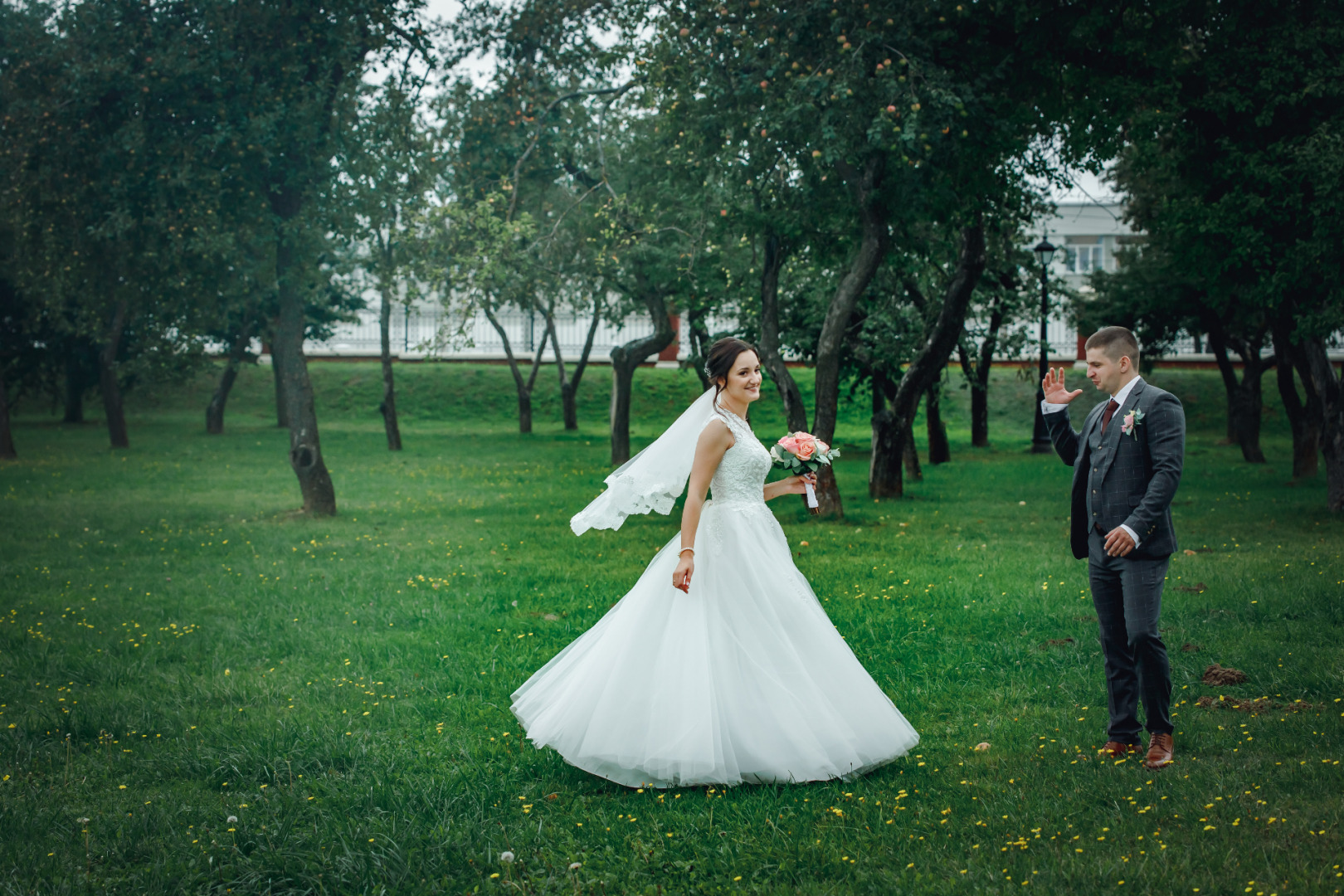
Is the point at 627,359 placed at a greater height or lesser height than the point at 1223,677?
greater

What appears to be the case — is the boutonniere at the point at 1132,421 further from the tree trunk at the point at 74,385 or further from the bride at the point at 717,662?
the tree trunk at the point at 74,385

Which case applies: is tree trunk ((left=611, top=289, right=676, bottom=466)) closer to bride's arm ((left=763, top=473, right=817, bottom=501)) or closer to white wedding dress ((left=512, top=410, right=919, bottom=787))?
bride's arm ((left=763, top=473, right=817, bottom=501))

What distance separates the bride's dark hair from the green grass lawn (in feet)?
6.99

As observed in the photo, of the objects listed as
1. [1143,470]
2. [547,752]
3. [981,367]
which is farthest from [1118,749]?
[981,367]

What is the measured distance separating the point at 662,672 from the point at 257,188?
42.2ft

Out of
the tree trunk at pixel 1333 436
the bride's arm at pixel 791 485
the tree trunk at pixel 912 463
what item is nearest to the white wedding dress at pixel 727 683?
the bride's arm at pixel 791 485

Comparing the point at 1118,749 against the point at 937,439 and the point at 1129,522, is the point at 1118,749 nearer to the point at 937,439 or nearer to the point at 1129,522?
the point at 1129,522

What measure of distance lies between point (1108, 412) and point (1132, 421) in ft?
0.72

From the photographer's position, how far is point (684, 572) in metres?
5.75

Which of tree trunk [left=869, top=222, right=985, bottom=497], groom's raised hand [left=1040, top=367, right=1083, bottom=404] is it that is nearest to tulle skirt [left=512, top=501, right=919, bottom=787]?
groom's raised hand [left=1040, top=367, right=1083, bottom=404]

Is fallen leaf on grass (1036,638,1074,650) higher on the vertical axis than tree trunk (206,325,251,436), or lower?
lower

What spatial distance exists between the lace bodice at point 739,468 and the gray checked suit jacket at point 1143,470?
1.69 m

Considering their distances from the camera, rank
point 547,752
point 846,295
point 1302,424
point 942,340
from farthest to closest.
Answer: point 1302,424, point 942,340, point 846,295, point 547,752

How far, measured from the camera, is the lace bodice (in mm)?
6039
